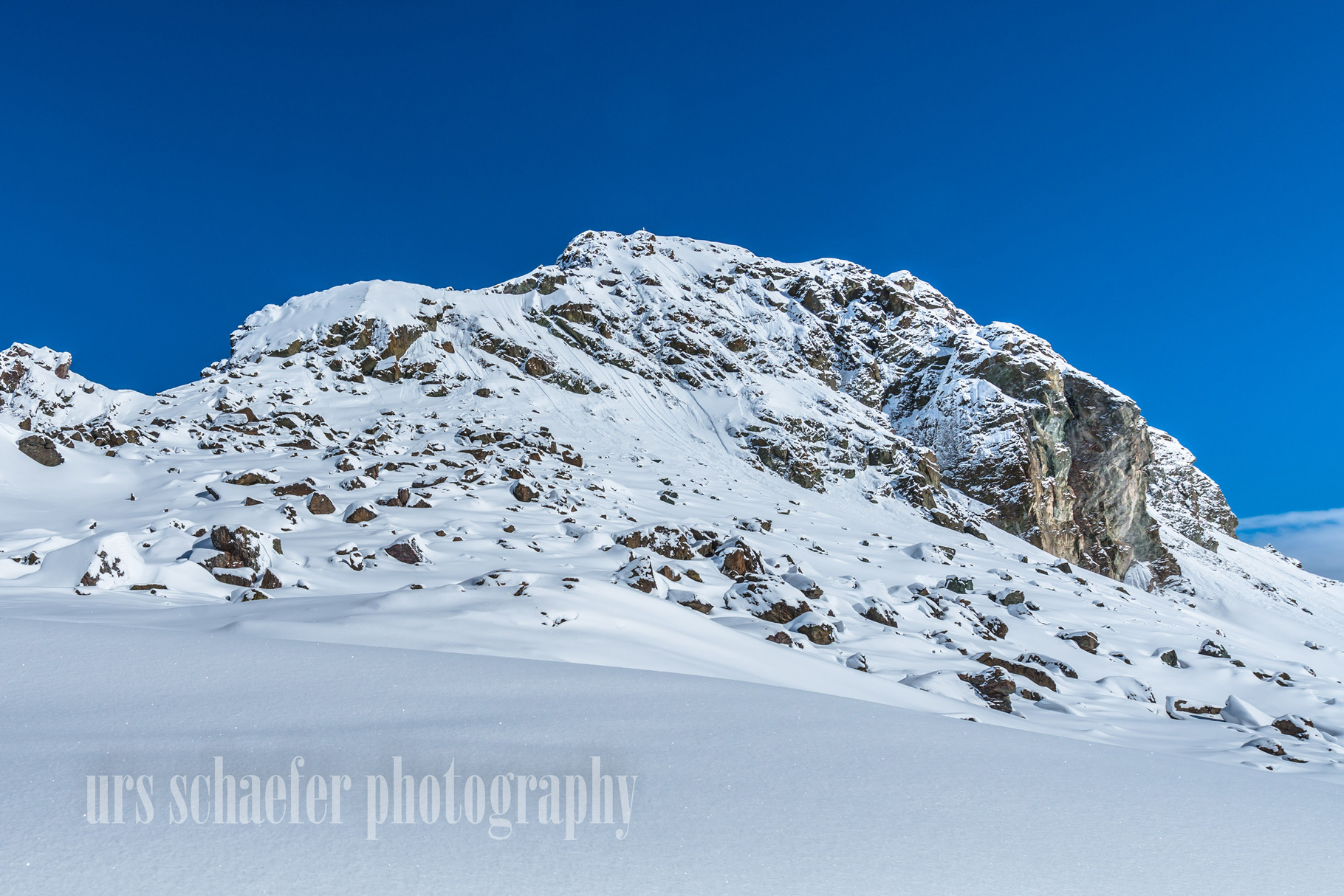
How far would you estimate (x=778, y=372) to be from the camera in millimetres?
38875

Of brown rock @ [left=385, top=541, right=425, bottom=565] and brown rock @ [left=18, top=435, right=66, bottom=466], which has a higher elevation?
brown rock @ [left=18, top=435, right=66, bottom=466]

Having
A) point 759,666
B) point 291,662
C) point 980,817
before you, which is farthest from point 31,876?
point 759,666

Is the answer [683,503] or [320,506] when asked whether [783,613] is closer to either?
[320,506]

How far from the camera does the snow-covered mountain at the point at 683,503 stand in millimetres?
6488

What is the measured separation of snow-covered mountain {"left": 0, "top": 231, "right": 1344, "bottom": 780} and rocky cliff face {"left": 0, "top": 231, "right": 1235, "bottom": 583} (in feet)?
0.71

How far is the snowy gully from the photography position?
81.7 inches

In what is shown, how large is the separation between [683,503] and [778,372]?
22.0 metres

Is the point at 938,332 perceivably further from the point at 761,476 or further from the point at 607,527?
the point at 607,527

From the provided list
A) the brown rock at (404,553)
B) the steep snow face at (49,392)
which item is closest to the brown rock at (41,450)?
the brown rock at (404,553)

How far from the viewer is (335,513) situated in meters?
12.4

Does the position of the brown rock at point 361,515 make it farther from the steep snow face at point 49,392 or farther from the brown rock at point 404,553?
the steep snow face at point 49,392

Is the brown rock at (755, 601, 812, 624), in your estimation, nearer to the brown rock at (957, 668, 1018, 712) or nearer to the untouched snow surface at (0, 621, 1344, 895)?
the brown rock at (957, 668, 1018, 712)

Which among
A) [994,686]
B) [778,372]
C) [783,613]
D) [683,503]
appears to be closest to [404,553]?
[783,613]

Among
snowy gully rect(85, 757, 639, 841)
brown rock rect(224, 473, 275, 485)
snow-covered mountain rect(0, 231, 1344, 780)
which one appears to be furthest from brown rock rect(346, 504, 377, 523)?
snowy gully rect(85, 757, 639, 841)
